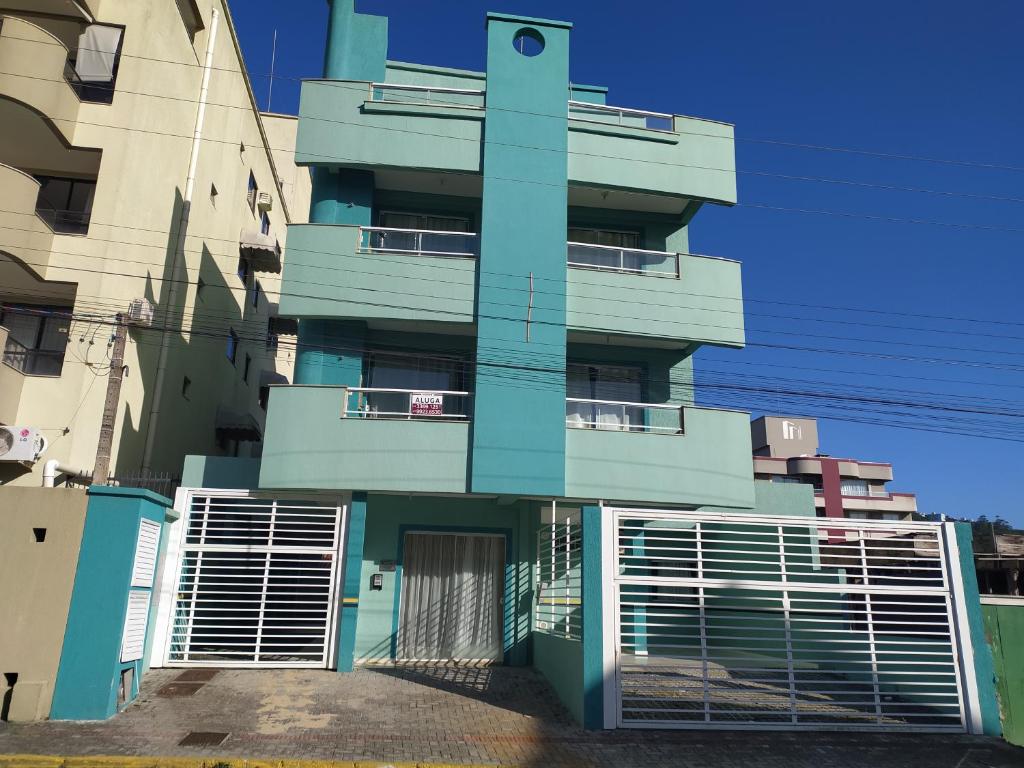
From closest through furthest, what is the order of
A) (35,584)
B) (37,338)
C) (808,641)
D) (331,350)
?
(35,584) < (808,641) < (331,350) < (37,338)

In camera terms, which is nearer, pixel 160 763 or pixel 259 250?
pixel 160 763

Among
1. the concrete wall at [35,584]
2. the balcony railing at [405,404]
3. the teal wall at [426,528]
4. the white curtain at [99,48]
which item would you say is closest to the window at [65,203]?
the white curtain at [99,48]

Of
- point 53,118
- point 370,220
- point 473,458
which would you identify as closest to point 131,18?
point 53,118

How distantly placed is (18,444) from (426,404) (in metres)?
6.86

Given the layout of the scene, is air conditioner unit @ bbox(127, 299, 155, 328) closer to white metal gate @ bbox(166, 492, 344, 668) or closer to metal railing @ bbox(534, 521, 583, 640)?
white metal gate @ bbox(166, 492, 344, 668)

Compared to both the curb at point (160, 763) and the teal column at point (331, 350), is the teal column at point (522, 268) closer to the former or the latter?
the teal column at point (331, 350)

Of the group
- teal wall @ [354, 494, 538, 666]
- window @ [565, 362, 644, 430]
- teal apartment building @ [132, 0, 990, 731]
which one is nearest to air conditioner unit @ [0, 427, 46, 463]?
teal apartment building @ [132, 0, 990, 731]

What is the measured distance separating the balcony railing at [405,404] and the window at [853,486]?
192ft

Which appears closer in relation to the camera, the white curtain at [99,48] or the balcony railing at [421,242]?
the balcony railing at [421,242]

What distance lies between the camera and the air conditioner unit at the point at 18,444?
12508 mm

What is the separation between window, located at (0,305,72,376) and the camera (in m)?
14.5

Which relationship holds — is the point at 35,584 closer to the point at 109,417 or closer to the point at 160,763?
the point at 109,417

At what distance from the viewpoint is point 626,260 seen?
602 inches

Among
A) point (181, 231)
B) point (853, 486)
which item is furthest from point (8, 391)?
point (853, 486)
